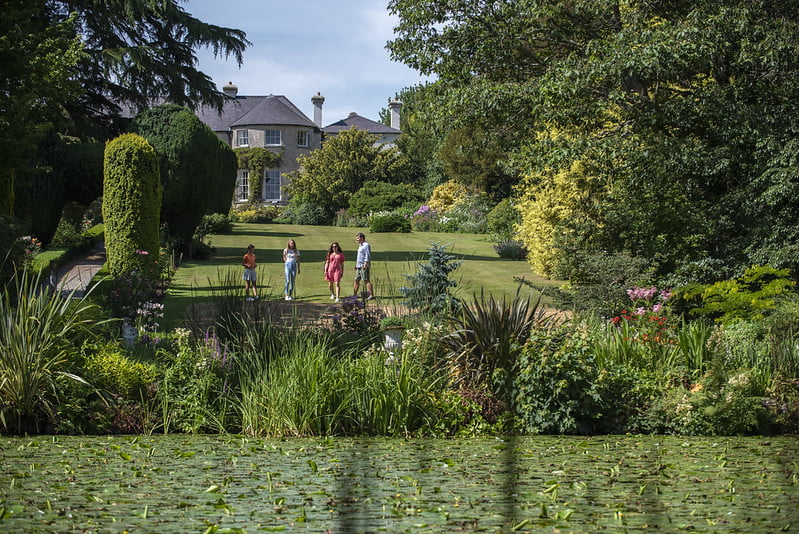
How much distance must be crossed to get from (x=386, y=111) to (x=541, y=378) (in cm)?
8117

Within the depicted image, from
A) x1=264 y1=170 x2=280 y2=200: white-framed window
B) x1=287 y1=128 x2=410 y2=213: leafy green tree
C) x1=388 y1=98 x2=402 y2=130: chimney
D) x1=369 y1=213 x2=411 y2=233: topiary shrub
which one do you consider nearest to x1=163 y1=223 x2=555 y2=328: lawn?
x1=369 y1=213 x2=411 y2=233: topiary shrub

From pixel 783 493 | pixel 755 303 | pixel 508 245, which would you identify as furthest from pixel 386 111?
pixel 783 493

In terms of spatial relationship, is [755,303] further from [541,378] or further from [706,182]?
[541,378]

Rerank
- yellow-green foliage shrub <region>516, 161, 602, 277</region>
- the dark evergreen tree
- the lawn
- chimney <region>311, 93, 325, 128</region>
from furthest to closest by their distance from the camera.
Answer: chimney <region>311, 93, 325, 128</region>, yellow-green foliage shrub <region>516, 161, 602, 277</region>, the lawn, the dark evergreen tree

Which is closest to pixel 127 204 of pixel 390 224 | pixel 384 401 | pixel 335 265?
pixel 335 265

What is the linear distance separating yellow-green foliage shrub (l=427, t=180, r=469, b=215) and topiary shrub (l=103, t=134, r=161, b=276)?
73.9 feet

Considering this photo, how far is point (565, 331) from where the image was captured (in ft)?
26.4

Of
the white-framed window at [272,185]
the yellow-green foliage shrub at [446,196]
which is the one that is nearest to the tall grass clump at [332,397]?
the yellow-green foliage shrub at [446,196]

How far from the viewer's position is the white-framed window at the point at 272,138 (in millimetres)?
49938

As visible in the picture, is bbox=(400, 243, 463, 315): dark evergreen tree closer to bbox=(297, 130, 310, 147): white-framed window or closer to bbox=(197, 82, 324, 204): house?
bbox=(197, 82, 324, 204): house

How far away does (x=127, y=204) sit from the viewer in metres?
14.0

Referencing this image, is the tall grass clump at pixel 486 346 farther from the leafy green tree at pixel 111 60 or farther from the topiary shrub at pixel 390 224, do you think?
the topiary shrub at pixel 390 224

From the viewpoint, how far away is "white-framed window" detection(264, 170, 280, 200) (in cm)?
4961

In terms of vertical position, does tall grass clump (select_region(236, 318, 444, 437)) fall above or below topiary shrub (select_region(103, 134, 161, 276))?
below
